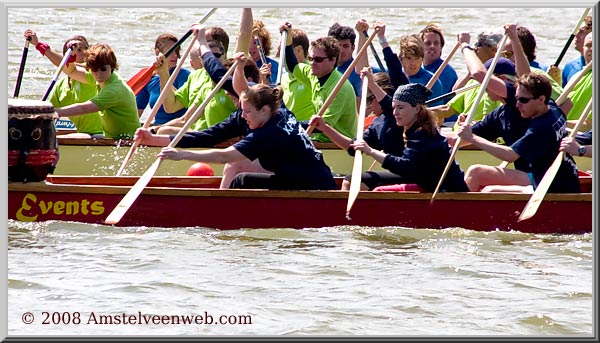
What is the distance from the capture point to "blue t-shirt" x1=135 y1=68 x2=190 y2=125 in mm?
12156

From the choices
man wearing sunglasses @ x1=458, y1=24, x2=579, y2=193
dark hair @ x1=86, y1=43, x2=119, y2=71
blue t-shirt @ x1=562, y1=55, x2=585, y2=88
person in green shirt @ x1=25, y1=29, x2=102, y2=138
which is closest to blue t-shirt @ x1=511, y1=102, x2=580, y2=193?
man wearing sunglasses @ x1=458, y1=24, x2=579, y2=193

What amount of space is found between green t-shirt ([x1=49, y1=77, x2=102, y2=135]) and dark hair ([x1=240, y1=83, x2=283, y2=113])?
3302 millimetres

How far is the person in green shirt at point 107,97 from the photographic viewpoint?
35.1 feet

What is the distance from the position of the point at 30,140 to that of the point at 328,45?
2.81m

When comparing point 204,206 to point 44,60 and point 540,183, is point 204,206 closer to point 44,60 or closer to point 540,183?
point 540,183

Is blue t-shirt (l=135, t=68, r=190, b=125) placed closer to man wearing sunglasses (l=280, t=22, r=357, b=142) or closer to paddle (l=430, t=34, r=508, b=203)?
man wearing sunglasses (l=280, t=22, r=357, b=142)

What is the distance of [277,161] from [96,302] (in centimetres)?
212

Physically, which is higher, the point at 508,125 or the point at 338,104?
the point at 508,125

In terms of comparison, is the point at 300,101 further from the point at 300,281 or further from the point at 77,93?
the point at 300,281

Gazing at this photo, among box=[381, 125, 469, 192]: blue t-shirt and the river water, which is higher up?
box=[381, 125, 469, 192]: blue t-shirt

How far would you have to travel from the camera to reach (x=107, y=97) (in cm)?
1104

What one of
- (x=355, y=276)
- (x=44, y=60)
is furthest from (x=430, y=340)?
(x=44, y=60)

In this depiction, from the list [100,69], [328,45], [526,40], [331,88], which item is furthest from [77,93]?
[526,40]

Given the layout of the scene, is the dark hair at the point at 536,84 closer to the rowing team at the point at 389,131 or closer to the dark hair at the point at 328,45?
the rowing team at the point at 389,131
